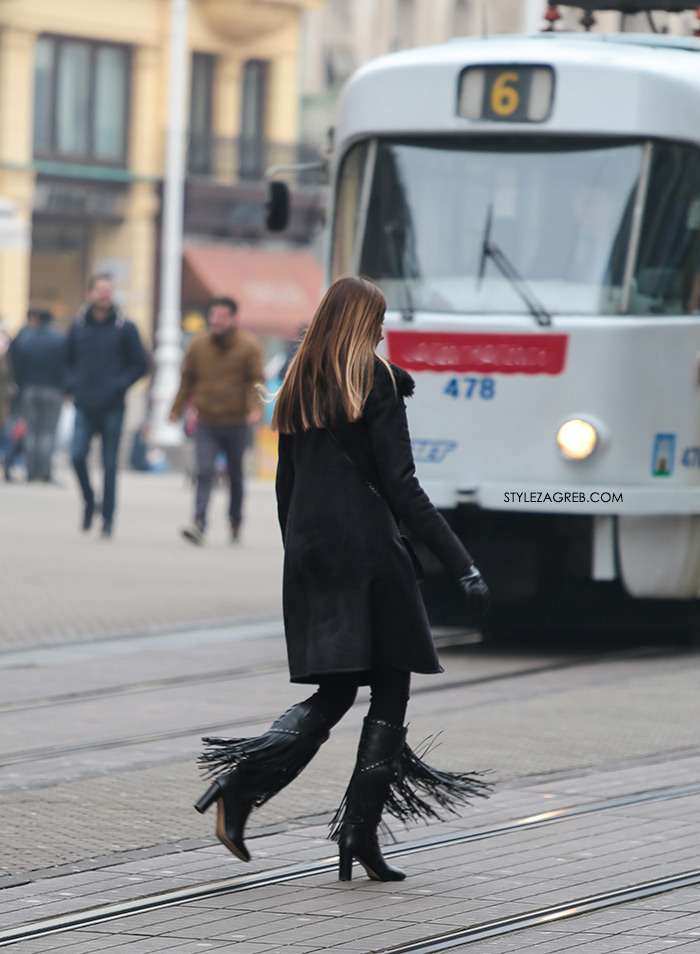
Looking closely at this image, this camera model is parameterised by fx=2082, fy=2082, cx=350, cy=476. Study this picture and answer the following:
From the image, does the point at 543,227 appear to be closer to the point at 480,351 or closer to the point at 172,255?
the point at 480,351

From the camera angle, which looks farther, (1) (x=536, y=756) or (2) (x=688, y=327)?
(2) (x=688, y=327)

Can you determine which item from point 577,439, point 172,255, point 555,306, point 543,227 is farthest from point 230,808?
point 172,255

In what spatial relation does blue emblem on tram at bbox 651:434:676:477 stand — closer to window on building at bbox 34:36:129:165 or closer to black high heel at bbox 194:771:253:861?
black high heel at bbox 194:771:253:861

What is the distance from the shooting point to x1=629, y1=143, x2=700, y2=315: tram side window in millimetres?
9953

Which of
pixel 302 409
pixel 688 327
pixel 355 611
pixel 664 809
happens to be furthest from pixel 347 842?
pixel 688 327

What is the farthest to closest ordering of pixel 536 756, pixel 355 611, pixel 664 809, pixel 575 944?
1. pixel 536 756
2. pixel 664 809
3. pixel 355 611
4. pixel 575 944

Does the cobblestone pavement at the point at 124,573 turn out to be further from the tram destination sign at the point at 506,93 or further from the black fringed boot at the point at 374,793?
the black fringed boot at the point at 374,793

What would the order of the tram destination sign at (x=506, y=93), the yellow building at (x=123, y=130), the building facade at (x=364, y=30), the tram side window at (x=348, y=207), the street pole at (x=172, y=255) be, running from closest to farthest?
the tram destination sign at (x=506, y=93), the tram side window at (x=348, y=207), the street pole at (x=172, y=255), the yellow building at (x=123, y=130), the building facade at (x=364, y=30)

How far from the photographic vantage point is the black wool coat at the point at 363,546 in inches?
214

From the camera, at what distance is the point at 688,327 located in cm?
997

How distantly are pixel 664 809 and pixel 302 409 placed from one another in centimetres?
208

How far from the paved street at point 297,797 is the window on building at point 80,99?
87.0 feet

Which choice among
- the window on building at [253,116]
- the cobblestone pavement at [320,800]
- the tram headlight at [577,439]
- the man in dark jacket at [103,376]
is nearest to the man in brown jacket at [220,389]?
the man in dark jacket at [103,376]

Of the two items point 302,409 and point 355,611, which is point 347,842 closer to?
point 355,611
